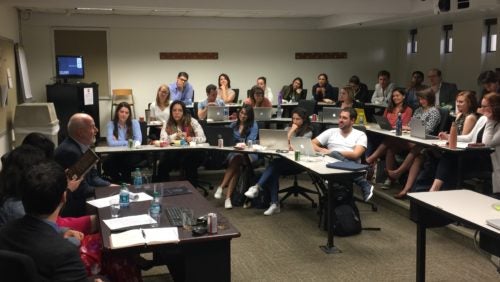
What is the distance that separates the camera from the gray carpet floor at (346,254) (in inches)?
158

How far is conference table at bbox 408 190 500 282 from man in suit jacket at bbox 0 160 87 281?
208cm

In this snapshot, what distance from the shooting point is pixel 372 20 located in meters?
9.90

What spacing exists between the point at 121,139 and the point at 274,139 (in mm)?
1899

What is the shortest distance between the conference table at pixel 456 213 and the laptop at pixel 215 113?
453 centimetres

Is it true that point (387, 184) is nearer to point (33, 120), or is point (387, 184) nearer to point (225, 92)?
point (225, 92)

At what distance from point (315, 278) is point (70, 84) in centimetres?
713

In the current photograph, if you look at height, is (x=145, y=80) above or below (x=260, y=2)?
below

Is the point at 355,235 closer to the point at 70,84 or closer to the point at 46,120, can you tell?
the point at 46,120

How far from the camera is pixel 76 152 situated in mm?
3912

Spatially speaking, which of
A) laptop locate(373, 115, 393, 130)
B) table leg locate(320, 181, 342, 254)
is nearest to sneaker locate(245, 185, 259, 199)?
table leg locate(320, 181, 342, 254)

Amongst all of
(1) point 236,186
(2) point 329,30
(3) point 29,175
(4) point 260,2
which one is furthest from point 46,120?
(2) point 329,30

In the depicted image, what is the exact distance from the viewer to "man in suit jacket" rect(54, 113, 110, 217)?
12.5 ft

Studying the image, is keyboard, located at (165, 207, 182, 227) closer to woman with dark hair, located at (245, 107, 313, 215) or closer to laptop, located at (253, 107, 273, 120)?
woman with dark hair, located at (245, 107, 313, 215)

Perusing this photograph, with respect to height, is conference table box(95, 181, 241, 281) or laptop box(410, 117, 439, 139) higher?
laptop box(410, 117, 439, 139)
